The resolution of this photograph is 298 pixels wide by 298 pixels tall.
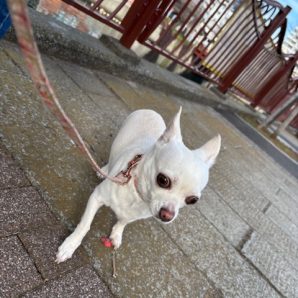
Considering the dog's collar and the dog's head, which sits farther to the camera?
the dog's collar

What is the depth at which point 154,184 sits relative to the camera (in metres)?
1.88

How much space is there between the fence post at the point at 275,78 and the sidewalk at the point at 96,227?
344 inches

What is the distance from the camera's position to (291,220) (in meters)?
5.12

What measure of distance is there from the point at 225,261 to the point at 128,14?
362cm

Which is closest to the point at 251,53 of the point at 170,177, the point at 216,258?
the point at 216,258

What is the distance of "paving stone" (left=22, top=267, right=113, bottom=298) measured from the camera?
1652 mm

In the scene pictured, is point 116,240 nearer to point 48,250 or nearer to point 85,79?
point 48,250

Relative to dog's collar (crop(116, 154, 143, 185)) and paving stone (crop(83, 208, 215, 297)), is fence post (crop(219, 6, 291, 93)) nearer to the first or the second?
paving stone (crop(83, 208, 215, 297))

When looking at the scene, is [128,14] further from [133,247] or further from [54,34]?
[133,247]

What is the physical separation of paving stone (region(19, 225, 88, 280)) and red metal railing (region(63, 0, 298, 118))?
309cm

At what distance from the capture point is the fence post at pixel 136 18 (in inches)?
193

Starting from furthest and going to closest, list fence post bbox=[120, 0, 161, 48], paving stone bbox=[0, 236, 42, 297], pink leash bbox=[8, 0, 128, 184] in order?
fence post bbox=[120, 0, 161, 48], paving stone bbox=[0, 236, 42, 297], pink leash bbox=[8, 0, 128, 184]

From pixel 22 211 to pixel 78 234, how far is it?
33cm

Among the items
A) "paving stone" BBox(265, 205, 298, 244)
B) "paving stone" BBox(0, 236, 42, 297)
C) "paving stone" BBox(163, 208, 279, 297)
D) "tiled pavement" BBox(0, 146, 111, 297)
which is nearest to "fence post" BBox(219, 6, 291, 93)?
"paving stone" BBox(265, 205, 298, 244)
